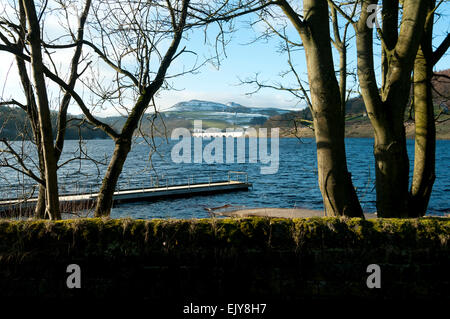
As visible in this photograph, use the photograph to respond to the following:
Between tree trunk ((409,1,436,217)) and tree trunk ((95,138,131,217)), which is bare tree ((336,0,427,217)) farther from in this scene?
tree trunk ((95,138,131,217))

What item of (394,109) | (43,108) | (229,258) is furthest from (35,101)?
(394,109)

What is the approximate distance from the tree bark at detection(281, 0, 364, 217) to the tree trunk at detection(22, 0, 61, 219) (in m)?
3.36

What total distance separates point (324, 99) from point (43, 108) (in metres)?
3.84

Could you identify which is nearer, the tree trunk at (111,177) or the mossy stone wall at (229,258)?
the mossy stone wall at (229,258)

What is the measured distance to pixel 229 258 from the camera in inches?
171

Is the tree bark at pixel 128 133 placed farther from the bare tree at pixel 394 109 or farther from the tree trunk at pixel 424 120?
the tree trunk at pixel 424 120

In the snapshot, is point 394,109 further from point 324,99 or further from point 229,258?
point 229,258

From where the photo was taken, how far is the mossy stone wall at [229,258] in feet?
14.0

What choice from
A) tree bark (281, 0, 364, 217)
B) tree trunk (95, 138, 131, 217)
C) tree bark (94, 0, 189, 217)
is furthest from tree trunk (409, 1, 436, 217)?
tree trunk (95, 138, 131, 217)

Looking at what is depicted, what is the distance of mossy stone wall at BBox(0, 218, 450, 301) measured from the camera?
168 inches

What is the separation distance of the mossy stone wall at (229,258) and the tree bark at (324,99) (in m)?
0.76

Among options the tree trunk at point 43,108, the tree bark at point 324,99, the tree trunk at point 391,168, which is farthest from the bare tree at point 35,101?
the tree trunk at point 391,168

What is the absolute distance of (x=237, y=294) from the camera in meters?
4.35

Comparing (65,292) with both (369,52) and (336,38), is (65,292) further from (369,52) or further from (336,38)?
(336,38)
